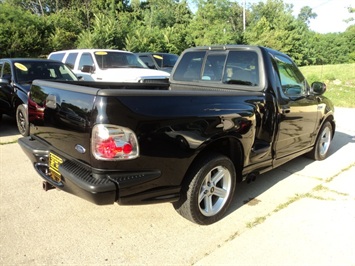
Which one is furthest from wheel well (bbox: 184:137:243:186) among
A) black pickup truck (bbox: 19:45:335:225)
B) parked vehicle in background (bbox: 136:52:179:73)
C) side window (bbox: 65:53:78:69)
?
parked vehicle in background (bbox: 136:52:179:73)

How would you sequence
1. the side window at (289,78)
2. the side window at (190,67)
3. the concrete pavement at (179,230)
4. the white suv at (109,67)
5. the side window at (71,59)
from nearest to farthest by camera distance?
the concrete pavement at (179,230)
the side window at (289,78)
the side window at (190,67)
the white suv at (109,67)
the side window at (71,59)

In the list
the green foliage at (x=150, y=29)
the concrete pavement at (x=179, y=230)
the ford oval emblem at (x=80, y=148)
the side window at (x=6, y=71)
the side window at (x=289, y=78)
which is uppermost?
the green foliage at (x=150, y=29)

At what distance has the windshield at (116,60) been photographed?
9969 millimetres

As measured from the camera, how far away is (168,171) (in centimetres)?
279

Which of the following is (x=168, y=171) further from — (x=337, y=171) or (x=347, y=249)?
(x=337, y=171)

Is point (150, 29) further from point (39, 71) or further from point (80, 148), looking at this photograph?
point (80, 148)

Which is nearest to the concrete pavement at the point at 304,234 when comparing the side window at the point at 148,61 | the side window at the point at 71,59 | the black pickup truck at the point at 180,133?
the black pickup truck at the point at 180,133

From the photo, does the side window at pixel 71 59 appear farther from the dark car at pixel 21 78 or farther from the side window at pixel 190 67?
the side window at pixel 190 67

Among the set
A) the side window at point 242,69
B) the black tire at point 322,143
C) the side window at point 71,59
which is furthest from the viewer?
the side window at point 71,59

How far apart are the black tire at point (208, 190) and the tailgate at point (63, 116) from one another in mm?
1043

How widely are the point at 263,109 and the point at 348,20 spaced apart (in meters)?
31.4

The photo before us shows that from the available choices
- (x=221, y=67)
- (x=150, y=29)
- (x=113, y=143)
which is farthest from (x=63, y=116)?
(x=150, y=29)

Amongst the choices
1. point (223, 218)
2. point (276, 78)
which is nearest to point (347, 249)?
point (223, 218)

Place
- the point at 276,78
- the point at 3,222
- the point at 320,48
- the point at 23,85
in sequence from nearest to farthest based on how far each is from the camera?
the point at 3,222
the point at 276,78
the point at 23,85
the point at 320,48
